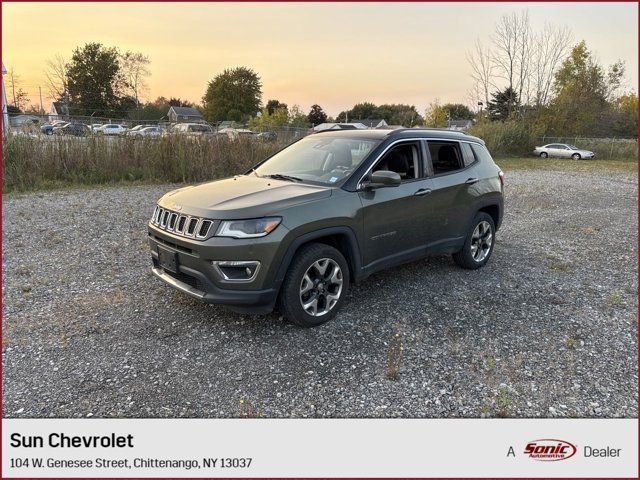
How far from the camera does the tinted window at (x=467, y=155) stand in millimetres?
5512

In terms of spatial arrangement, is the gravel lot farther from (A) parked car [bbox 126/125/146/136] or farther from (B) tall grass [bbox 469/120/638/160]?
(B) tall grass [bbox 469/120/638/160]

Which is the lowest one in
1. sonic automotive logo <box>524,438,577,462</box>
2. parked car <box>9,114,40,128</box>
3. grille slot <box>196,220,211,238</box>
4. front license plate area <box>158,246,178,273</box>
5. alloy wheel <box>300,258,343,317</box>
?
sonic automotive logo <box>524,438,577,462</box>

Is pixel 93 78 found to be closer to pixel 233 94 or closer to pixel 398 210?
pixel 233 94

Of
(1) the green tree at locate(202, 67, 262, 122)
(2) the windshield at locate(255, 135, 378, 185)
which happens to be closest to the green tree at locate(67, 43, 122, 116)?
(1) the green tree at locate(202, 67, 262, 122)

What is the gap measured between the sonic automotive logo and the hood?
2.42m

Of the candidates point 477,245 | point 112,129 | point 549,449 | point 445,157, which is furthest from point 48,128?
point 549,449

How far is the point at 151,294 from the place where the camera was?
4746mm

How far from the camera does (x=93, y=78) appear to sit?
2154 inches

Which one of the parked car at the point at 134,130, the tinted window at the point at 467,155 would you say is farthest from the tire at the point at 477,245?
the parked car at the point at 134,130

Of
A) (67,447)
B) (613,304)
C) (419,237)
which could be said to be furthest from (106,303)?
(613,304)

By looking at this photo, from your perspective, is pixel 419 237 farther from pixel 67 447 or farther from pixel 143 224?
pixel 143 224

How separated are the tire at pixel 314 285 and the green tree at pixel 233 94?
64564 mm

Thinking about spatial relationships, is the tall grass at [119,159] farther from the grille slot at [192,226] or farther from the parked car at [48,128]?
the grille slot at [192,226]

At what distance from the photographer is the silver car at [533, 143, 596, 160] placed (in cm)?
3138
